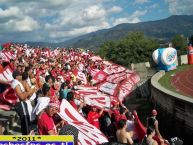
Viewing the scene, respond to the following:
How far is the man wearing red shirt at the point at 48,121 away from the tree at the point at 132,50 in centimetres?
8845

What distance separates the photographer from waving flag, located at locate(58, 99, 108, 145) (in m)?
7.85

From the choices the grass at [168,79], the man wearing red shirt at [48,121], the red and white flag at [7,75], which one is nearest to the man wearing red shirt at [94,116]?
the red and white flag at [7,75]

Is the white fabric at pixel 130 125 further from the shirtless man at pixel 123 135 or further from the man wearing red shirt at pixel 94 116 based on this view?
the shirtless man at pixel 123 135

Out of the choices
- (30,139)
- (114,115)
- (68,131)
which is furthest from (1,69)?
(30,139)

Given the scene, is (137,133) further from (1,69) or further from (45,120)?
(1,69)

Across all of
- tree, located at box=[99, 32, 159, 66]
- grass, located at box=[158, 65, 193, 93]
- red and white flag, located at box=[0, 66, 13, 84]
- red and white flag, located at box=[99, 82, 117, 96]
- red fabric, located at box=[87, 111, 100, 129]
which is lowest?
tree, located at box=[99, 32, 159, 66]

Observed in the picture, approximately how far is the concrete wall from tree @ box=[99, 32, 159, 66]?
74.8m

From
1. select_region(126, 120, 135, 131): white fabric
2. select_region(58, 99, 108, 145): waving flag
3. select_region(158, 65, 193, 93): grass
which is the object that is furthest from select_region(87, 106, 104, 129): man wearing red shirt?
select_region(158, 65, 193, 93): grass

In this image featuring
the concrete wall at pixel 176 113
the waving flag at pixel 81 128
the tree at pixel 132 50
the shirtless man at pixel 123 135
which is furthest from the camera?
the tree at pixel 132 50

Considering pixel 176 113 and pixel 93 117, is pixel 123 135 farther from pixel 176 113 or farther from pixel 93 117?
pixel 176 113

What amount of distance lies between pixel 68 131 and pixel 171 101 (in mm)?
13153

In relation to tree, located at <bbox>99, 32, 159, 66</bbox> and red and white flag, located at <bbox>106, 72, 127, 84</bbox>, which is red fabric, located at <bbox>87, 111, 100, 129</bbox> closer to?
red and white flag, located at <bbox>106, 72, 127, 84</bbox>

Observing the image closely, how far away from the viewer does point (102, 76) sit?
17.1 m

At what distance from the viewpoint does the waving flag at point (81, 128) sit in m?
7.85
